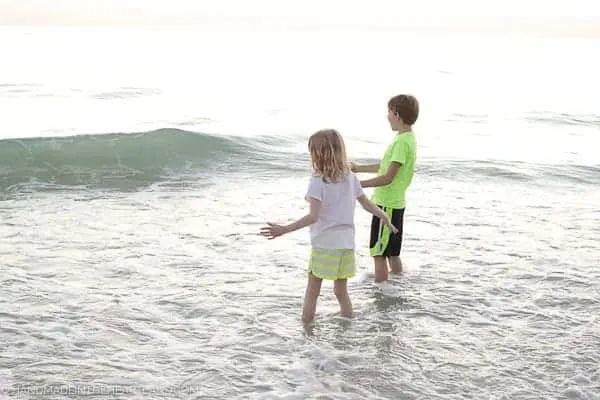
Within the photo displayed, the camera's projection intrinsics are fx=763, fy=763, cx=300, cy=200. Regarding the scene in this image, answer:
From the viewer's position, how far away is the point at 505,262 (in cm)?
772

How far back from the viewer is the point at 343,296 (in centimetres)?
575

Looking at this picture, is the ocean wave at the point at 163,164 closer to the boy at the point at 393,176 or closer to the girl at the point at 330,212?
the boy at the point at 393,176

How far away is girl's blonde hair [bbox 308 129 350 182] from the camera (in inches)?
204

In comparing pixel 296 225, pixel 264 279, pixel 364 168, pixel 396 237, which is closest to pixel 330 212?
pixel 296 225

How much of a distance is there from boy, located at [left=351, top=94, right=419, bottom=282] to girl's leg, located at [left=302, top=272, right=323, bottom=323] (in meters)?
0.93

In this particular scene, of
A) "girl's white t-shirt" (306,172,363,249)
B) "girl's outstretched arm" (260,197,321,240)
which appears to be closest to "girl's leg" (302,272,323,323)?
"girl's white t-shirt" (306,172,363,249)

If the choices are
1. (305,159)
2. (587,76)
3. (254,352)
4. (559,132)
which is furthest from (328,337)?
(587,76)

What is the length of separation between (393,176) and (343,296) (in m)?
1.16

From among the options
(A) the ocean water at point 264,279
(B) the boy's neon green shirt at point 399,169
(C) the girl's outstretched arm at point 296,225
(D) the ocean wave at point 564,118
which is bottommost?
(A) the ocean water at point 264,279

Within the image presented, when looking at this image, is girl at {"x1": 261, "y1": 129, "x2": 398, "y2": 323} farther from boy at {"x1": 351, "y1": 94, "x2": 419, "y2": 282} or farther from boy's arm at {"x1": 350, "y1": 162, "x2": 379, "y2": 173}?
boy at {"x1": 351, "y1": 94, "x2": 419, "y2": 282}

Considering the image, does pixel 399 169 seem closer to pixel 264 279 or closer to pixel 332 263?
pixel 332 263

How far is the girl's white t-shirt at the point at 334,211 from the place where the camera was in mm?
5293

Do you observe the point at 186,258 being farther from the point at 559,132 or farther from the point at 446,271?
the point at 559,132

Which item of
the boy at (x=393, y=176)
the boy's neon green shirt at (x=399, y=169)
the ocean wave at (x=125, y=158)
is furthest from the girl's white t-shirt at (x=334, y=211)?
the ocean wave at (x=125, y=158)
